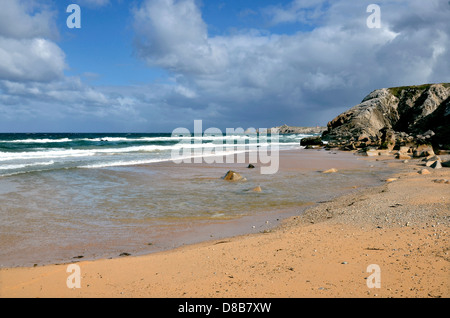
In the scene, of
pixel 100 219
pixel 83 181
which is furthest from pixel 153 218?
pixel 83 181

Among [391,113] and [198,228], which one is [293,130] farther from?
[198,228]

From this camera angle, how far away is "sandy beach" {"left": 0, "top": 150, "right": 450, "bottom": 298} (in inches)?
154

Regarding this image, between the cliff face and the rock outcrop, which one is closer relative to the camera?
the cliff face

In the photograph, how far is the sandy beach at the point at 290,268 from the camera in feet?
12.8

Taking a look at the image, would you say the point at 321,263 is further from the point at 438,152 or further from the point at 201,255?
the point at 438,152

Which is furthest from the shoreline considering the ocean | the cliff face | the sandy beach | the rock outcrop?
the rock outcrop

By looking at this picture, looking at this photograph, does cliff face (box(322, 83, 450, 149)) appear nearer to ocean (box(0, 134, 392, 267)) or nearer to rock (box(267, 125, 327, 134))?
ocean (box(0, 134, 392, 267))

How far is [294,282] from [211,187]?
31.2ft

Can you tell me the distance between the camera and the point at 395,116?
190 feet

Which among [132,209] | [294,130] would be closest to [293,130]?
[294,130]

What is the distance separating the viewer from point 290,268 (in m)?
4.50

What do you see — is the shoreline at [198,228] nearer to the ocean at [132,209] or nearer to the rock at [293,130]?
the ocean at [132,209]

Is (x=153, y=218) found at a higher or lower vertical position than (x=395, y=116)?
lower

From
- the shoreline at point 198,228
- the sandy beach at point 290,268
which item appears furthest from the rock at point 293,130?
the sandy beach at point 290,268
